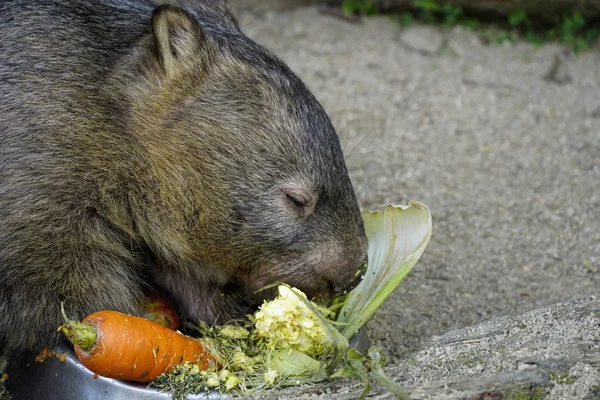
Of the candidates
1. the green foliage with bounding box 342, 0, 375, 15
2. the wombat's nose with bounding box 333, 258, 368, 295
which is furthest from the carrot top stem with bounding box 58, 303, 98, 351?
the green foliage with bounding box 342, 0, 375, 15

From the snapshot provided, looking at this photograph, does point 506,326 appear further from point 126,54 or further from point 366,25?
point 366,25

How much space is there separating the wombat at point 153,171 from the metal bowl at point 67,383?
0.35ft

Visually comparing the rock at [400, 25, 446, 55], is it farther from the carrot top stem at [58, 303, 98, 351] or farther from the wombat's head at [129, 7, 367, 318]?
the carrot top stem at [58, 303, 98, 351]

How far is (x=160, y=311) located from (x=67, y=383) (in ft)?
2.00

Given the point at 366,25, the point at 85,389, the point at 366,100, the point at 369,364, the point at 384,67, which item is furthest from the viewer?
the point at 366,25

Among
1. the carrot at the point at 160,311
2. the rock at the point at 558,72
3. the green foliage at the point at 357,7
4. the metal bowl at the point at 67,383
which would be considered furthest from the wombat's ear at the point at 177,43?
the green foliage at the point at 357,7

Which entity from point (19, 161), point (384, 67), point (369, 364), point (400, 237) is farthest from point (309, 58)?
point (369, 364)

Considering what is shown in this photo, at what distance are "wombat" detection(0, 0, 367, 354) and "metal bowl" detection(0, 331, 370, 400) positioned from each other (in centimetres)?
11

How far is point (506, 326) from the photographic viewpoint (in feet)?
10.7

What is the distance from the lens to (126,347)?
3256 millimetres

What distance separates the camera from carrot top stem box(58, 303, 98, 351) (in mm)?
3146

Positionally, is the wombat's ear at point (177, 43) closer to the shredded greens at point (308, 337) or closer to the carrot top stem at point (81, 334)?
the shredded greens at point (308, 337)

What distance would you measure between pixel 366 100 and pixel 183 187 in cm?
349

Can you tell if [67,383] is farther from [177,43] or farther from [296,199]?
[177,43]
